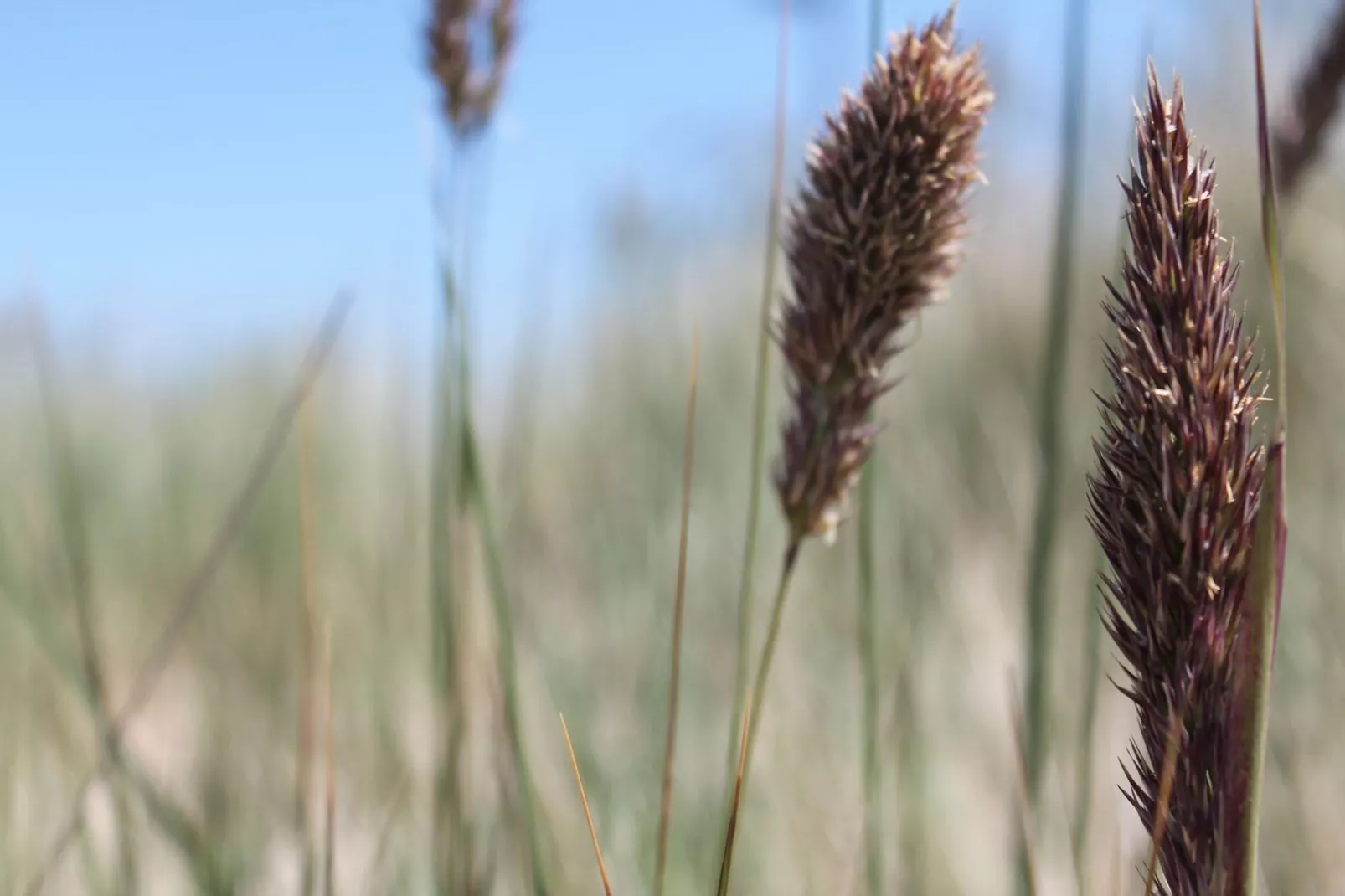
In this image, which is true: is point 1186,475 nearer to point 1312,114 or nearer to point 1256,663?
point 1256,663

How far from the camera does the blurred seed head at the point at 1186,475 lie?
31cm

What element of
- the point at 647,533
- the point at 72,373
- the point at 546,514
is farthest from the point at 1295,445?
the point at 72,373

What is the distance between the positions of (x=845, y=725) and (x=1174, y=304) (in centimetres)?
151

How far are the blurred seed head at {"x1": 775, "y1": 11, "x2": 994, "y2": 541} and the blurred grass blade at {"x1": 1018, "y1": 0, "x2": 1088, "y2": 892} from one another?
0.21 m

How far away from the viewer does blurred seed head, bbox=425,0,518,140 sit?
83 cm

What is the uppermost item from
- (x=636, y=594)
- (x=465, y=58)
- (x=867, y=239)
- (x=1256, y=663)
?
(x=465, y=58)

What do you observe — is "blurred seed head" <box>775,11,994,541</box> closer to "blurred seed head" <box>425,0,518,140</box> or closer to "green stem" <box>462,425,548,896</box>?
"green stem" <box>462,425,548,896</box>

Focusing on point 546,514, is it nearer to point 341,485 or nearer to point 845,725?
point 341,485

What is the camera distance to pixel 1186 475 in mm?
320

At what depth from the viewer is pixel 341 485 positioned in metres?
2.86

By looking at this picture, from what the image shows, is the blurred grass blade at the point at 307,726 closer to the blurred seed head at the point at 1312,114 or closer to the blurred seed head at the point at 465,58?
the blurred seed head at the point at 465,58

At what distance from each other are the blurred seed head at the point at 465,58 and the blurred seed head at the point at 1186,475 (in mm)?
660

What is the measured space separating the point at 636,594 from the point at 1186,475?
5.98 feet

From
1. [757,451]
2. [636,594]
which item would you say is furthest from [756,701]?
[636,594]
